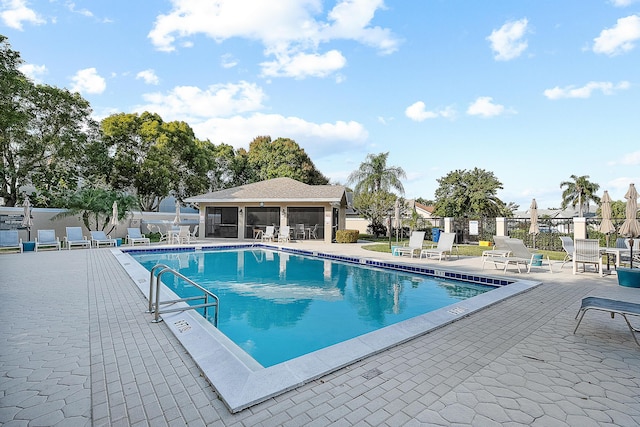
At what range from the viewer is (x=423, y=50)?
42.8 ft

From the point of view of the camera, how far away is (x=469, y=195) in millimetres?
22391

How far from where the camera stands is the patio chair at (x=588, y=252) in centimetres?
844

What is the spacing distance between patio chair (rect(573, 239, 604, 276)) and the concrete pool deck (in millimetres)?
4682

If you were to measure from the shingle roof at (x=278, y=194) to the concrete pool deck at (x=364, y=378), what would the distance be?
14.1 metres

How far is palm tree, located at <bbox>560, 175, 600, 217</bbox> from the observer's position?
36719 millimetres

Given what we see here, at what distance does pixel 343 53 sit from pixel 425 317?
13292 mm

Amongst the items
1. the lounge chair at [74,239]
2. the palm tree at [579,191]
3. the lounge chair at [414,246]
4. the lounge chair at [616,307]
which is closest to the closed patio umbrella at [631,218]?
the lounge chair at [616,307]

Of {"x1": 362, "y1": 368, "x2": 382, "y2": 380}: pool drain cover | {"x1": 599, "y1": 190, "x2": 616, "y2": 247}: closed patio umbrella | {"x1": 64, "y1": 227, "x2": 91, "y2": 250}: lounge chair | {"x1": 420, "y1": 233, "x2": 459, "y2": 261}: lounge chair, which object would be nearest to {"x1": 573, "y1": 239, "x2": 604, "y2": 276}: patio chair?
{"x1": 599, "y1": 190, "x2": 616, "y2": 247}: closed patio umbrella

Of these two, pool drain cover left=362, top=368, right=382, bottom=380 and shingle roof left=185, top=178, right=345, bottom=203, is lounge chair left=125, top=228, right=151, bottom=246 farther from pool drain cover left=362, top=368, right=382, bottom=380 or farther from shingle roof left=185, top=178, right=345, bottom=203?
pool drain cover left=362, top=368, right=382, bottom=380

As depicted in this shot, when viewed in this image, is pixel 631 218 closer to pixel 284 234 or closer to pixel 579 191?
pixel 284 234

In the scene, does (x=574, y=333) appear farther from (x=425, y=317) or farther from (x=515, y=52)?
(x=515, y=52)

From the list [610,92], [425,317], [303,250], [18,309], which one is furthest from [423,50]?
[18,309]

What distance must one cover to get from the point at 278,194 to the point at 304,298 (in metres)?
13.1

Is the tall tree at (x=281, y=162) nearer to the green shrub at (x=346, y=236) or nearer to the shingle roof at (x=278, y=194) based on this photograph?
the shingle roof at (x=278, y=194)
